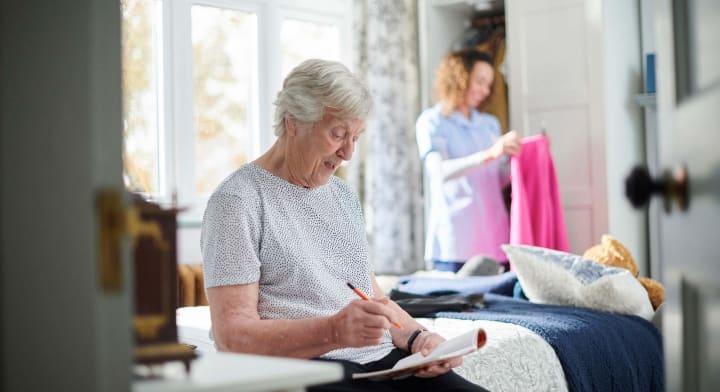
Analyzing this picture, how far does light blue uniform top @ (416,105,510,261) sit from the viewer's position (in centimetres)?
411

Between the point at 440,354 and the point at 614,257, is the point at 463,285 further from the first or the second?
the point at 440,354

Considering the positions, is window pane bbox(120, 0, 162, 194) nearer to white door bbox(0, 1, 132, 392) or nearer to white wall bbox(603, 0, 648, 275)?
white wall bbox(603, 0, 648, 275)

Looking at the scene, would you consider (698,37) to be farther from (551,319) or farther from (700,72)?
(551,319)

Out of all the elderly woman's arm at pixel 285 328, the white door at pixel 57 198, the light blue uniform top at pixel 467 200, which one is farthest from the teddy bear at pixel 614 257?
the white door at pixel 57 198

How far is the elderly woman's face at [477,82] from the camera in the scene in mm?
4195

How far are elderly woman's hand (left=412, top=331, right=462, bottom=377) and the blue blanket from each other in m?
0.61

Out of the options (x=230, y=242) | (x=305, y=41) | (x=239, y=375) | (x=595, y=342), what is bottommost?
(x=595, y=342)

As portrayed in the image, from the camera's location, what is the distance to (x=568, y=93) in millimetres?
4121

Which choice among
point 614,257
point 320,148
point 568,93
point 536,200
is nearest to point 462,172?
point 536,200

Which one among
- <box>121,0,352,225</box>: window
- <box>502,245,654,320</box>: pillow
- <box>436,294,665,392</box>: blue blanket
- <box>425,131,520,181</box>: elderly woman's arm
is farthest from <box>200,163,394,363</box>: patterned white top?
<box>425,131,520,181</box>: elderly woman's arm

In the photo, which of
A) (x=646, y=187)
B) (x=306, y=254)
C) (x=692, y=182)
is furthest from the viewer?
(x=306, y=254)

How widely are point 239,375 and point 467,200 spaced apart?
3.31 meters

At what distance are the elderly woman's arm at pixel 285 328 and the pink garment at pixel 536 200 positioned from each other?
2445 mm

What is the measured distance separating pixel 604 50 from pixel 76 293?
3.60m
